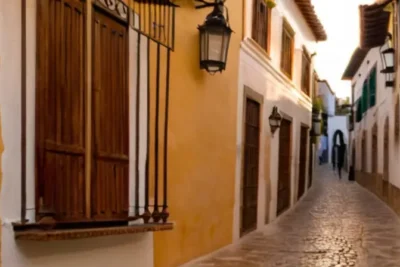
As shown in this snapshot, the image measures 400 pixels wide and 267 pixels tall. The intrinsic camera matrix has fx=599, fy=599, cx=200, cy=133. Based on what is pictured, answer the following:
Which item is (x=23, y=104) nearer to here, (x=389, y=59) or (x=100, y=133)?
(x=100, y=133)

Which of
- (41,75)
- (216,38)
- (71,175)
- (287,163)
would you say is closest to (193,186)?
(216,38)

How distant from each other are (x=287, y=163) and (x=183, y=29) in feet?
28.3

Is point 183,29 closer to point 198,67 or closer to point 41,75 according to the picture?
point 198,67

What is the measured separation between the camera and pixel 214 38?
762cm

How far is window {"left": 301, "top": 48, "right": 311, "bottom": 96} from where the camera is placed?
58.6 ft

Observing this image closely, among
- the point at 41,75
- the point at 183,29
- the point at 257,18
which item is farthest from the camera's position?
the point at 257,18

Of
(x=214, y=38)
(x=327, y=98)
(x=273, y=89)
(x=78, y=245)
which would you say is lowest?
(x=78, y=245)

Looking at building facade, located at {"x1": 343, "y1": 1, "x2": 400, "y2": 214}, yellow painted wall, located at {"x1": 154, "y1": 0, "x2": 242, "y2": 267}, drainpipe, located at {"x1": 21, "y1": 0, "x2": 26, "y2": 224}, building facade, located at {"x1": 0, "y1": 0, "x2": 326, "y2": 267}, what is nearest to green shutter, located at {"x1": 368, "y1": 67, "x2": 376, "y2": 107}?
building facade, located at {"x1": 343, "y1": 1, "x2": 400, "y2": 214}

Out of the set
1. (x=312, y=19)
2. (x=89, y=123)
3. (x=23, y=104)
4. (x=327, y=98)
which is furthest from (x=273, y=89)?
(x=327, y=98)

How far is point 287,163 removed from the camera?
15320mm

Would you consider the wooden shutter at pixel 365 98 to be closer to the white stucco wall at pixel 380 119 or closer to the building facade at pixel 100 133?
the white stucco wall at pixel 380 119

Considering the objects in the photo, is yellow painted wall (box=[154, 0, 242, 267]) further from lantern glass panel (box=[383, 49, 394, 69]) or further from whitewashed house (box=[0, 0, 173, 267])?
lantern glass panel (box=[383, 49, 394, 69])

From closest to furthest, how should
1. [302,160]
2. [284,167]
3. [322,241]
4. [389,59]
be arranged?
[322,241] < [389,59] < [284,167] < [302,160]

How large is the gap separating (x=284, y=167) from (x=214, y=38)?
26.0ft
